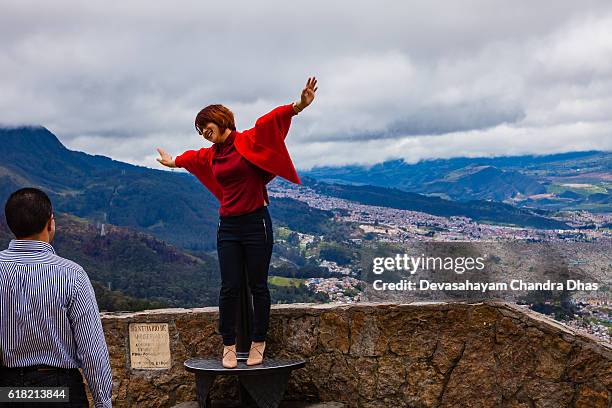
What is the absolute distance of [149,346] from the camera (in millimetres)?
6340

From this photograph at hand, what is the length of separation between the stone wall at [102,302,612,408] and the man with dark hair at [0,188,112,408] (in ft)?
9.73

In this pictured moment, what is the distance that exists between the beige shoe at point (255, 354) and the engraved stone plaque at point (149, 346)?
45.1 inches

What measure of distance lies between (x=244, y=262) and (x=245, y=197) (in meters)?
0.48

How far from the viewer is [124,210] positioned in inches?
5098

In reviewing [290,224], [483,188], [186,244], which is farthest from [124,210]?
[483,188]

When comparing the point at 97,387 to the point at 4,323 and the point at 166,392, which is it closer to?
the point at 4,323

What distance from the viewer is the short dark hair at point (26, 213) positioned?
3.19 metres

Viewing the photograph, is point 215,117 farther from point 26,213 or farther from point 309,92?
point 26,213

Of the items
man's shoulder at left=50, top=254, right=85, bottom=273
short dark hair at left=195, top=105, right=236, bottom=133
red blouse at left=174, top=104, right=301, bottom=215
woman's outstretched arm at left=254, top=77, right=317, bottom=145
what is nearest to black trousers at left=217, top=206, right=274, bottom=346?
red blouse at left=174, top=104, right=301, bottom=215

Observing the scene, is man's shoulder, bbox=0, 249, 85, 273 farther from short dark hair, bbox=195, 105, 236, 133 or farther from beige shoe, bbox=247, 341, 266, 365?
beige shoe, bbox=247, 341, 266, 365

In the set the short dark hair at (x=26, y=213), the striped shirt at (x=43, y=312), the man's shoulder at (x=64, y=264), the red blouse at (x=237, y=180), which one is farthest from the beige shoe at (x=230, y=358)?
the short dark hair at (x=26, y=213)

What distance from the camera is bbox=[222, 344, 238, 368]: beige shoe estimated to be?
5332mm

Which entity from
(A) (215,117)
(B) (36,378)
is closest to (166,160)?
(A) (215,117)

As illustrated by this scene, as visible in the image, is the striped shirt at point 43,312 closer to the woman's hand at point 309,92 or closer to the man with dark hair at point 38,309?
the man with dark hair at point 38,309
